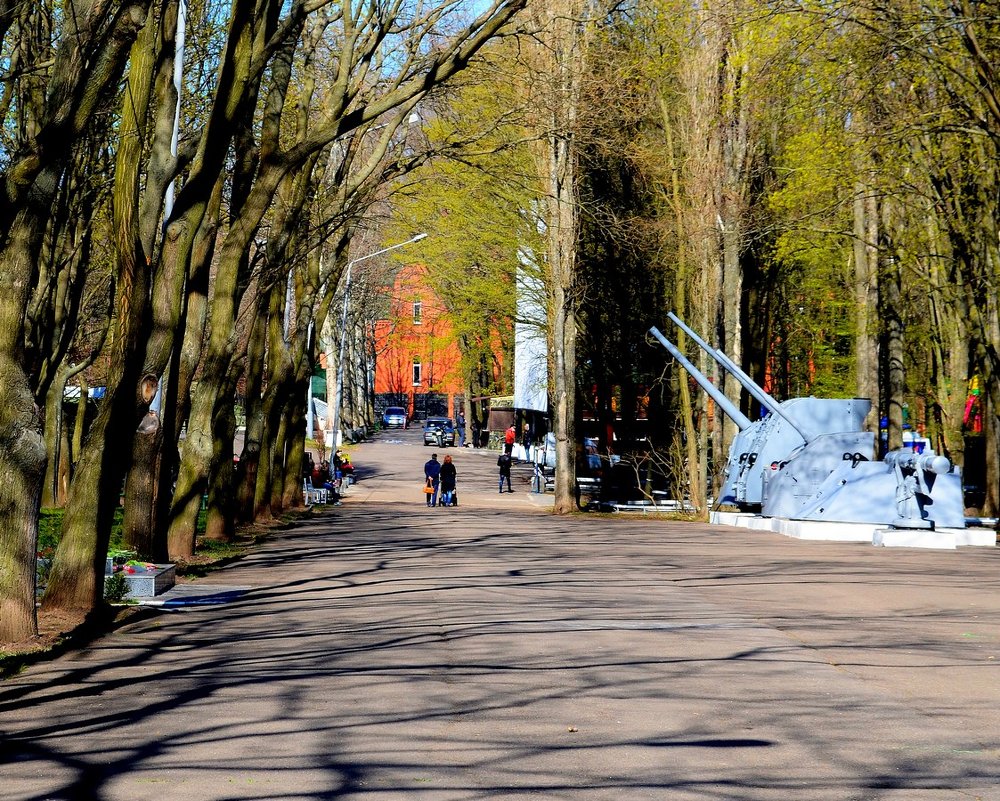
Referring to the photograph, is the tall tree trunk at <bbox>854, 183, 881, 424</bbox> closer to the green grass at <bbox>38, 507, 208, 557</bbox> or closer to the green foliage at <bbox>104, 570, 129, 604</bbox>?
the green grass at <bbox>38, 507, 208, 557</bbox>

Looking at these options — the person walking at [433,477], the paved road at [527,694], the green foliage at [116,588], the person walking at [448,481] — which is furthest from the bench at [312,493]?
the green foliage at [116,588]

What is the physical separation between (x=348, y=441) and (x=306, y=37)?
205 ft

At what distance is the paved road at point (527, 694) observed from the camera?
7113 millimetres

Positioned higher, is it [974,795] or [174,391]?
[174,391]

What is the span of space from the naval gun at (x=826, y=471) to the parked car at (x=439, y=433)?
51707 mm

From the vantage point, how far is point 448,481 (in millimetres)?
43312

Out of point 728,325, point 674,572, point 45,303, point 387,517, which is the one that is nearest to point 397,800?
point 674,572

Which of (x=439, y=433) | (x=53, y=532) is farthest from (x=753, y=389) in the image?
(x=439, y=433)

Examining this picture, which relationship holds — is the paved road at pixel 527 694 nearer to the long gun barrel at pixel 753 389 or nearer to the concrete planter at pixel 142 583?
the concrete planter at pixel 142 583

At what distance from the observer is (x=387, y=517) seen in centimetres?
3588

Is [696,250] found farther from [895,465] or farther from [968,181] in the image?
[895,465]

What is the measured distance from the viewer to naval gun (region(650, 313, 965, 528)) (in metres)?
26.7

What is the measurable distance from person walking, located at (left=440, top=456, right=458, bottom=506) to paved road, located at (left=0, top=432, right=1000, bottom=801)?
23812 mm

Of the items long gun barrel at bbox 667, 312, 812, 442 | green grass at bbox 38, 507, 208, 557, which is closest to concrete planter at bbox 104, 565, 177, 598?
green grass at bbox 38, 507, 208, 557
